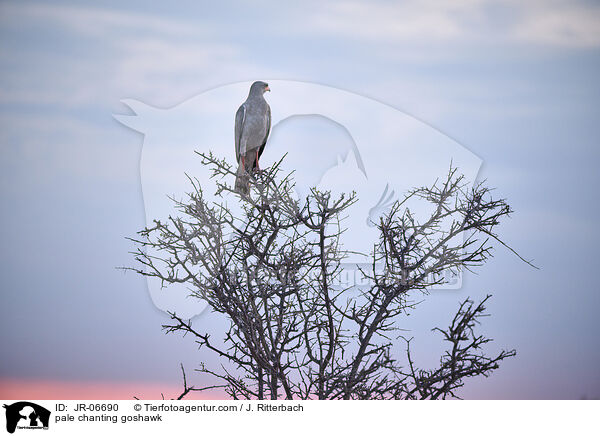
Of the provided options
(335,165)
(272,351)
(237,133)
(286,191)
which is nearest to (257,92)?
(237,133)

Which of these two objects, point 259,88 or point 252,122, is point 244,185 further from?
point 259,88

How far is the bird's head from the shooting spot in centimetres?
523
